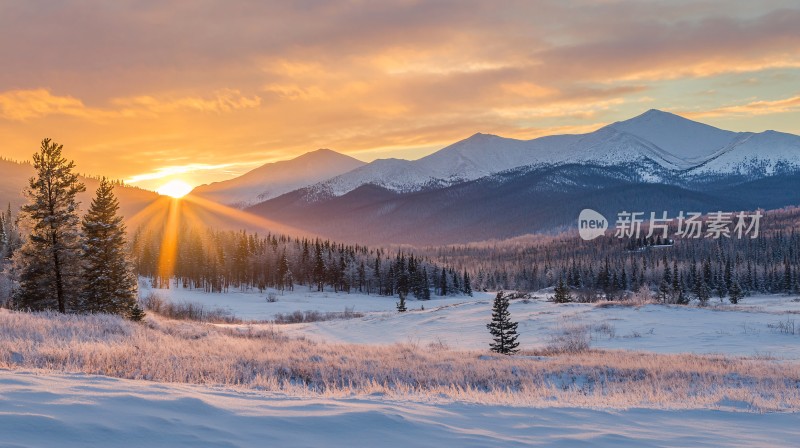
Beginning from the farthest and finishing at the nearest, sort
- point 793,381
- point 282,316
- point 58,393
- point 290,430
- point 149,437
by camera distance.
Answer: point 282,316 → point 793,381 → point 58,393 → point 290,430 → point 149,437

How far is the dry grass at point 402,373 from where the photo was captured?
11516mm

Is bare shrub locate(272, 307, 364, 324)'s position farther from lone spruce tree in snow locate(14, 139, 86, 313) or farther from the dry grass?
the dry grass

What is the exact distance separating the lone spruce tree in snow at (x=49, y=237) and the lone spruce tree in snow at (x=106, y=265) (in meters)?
1.80

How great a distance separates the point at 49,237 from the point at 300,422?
2827 cm

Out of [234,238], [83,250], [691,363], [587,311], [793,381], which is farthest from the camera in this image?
[234,238]

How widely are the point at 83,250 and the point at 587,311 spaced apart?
4022 centimetres

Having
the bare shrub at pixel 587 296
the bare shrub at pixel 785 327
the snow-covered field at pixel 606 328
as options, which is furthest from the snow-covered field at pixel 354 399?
the bare shrub at pixel 587 296

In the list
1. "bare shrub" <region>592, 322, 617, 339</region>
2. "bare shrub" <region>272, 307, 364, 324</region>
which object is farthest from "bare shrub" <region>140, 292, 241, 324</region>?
"bare shrub" <region>592, 322, 617, 339</region>

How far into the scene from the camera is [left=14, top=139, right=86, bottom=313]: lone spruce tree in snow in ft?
96.8

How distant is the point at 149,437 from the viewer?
20.2 ft

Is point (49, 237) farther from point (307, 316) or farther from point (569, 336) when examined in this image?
point (307, 316)

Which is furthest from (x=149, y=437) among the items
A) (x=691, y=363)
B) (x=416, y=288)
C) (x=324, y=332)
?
(x=416, y=288)

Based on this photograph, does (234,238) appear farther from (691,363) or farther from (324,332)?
(691,363)

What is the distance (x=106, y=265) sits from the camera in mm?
34406
